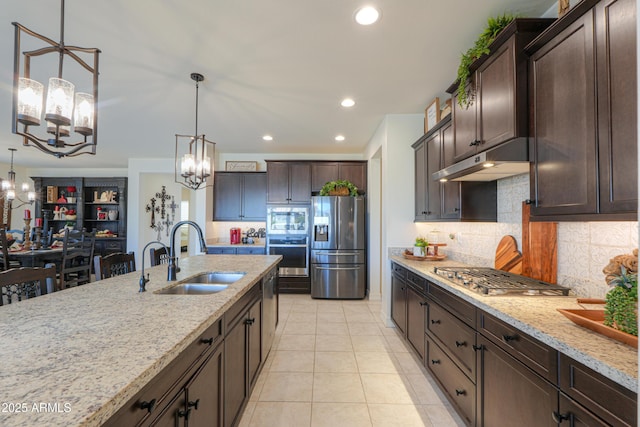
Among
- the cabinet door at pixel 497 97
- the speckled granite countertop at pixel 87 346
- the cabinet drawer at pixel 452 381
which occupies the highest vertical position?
the cabinet door at pixel 497 97

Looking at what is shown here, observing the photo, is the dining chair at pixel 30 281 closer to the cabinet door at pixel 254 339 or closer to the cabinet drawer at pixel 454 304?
the cabinet door at pixel 254 339

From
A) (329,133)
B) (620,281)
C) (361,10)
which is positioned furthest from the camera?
(329,133)

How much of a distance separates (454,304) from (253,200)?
422 cm

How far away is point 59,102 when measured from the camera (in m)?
1.34

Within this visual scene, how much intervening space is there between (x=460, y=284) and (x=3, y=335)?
2.18 metres

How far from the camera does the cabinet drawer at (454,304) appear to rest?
1654 mm

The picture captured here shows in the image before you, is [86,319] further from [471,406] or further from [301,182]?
[301,182]

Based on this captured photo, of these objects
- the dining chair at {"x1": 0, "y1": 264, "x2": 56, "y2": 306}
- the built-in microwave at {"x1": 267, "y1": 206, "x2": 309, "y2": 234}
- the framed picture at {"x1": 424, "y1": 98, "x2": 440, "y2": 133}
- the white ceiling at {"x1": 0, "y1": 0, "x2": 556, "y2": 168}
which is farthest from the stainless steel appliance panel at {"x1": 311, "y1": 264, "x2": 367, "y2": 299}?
the dining chair at {"x1": 0, "y1": 264, "x2": 56, "y2": 306}

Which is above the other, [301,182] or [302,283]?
[301,182]

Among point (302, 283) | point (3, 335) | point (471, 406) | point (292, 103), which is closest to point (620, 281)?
point (471, 406)

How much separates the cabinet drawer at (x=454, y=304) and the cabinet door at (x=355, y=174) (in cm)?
304

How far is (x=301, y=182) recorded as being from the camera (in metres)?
5.11

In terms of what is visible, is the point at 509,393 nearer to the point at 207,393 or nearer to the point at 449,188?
the point at 207,393

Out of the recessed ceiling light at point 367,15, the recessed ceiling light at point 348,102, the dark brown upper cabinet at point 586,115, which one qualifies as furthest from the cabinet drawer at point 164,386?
the recessed ceiling light at point 348,102
